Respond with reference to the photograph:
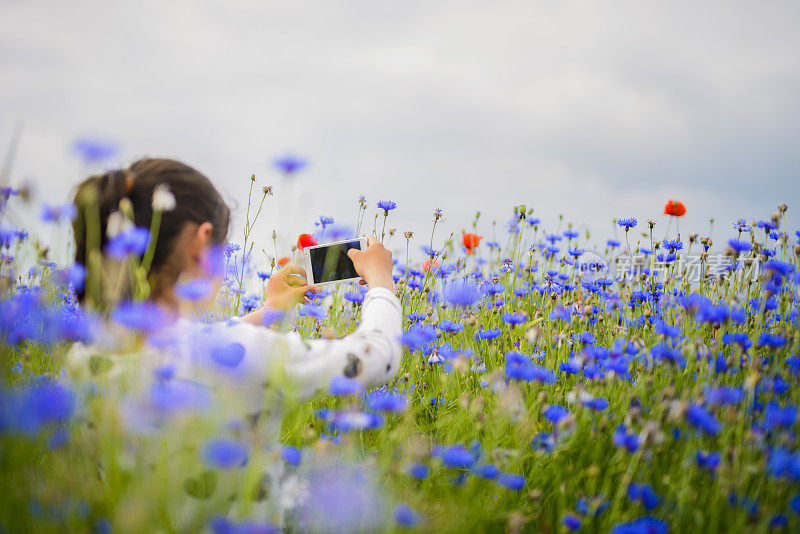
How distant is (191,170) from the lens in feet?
6.05

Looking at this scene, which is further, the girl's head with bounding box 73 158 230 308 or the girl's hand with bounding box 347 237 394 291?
the girl's hand with bounding box 347 237 394 291

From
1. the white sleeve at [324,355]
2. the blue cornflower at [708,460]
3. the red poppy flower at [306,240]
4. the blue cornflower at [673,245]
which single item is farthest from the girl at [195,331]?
the blue cornflower at [673,245]

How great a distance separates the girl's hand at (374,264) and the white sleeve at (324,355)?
25 centimetres

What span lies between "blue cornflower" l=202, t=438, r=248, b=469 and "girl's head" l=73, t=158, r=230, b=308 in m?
0.66

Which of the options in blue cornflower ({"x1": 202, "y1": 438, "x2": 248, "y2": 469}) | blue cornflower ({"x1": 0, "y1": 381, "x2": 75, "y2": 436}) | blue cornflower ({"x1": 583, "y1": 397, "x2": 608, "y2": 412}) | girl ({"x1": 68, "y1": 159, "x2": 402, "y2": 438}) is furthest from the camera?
blue cornflower ({"x1": 583, "y1": 397, "x2": 608, "y2": 412})

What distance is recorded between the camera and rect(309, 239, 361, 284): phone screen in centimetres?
223

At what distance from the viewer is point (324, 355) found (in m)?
1.62

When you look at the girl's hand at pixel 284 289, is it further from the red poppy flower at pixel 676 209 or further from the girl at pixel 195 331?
the red poppy flower at pixel 676 209

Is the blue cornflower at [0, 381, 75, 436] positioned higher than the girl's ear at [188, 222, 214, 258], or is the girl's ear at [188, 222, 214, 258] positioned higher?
the girl's ear at [188, 222, 214, 258]

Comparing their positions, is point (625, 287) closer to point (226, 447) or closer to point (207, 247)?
point (207, 247)

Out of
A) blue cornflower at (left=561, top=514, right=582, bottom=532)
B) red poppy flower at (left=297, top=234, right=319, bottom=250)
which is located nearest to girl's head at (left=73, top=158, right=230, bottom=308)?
red poppy flower at (left=297, top=234, right=319, bottom=250)

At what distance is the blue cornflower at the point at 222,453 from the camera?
3.89ft

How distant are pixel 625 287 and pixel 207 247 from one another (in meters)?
3.06

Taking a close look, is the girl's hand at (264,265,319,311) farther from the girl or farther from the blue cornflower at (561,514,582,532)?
the blue cornflower at (561,514,582,532)
